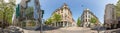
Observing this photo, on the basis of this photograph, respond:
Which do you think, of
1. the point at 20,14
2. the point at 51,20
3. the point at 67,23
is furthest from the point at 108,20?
the point at 67,23

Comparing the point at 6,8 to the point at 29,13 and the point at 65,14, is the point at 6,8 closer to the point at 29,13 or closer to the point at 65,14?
the point at 29,13

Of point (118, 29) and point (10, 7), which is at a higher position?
point (10, 7)

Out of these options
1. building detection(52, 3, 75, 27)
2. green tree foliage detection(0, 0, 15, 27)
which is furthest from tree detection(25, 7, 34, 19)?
building detection(52, 3, 75, 27)

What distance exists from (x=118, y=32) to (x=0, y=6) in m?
11.1

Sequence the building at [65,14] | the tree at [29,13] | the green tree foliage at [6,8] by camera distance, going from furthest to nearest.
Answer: the building at [65,14]
the green tree foliage at [6,8]
the tree at [29,13]

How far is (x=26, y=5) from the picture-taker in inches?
924

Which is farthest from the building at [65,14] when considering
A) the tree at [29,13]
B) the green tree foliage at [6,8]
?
the tree at [29,13]

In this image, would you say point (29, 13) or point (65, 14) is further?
point (65, 14)

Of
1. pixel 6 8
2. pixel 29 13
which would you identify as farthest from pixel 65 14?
pixel 29 13

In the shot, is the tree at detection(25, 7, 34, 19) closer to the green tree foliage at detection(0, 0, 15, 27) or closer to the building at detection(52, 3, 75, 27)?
the green tree foliage at detection(0, 0, 15, 27)

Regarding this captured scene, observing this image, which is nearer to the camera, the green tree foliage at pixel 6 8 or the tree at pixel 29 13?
the tree at pixel 29 13

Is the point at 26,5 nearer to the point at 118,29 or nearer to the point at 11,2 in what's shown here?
the point at 11,2

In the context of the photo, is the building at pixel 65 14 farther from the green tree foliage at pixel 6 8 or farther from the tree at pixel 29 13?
the tree at pixel 29 13

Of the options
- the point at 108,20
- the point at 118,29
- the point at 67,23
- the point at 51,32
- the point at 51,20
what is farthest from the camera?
the point at 67,23
